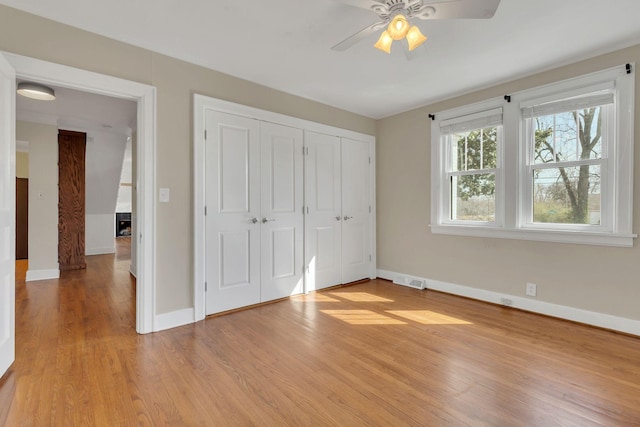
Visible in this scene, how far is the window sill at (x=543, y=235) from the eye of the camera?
107 inches

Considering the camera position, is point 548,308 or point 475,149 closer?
point 548,308

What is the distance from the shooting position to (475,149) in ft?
12.3

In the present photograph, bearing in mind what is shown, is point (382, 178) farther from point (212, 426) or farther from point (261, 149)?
point (212, 426)

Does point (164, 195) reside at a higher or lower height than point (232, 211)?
higher

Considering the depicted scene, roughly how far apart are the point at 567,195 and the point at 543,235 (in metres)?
0.44

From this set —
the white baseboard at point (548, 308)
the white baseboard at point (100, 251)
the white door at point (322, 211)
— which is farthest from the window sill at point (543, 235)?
the white baseboard at point (100, 251)

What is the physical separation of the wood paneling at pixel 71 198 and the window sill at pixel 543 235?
5.92 m

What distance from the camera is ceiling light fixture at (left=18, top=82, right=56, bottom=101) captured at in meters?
2.92

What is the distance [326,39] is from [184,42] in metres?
1.19

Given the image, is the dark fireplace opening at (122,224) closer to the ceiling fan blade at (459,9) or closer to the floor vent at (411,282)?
the floor vent at (411,282)

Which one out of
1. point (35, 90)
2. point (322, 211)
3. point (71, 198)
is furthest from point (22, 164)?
point (322, 211)

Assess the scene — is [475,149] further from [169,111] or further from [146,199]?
[146,199]

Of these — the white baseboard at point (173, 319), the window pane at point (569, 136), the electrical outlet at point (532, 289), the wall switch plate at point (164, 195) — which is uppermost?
the window pane at point (569, 136)

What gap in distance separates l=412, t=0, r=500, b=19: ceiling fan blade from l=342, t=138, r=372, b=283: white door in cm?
250
